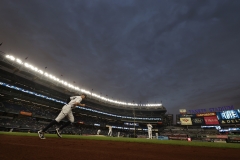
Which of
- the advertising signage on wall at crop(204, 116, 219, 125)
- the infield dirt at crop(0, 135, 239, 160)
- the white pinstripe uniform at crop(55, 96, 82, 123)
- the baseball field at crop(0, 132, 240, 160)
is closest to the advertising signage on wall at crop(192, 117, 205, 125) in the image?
the advertising signage on wall at crop(204, 116, 219, 125)

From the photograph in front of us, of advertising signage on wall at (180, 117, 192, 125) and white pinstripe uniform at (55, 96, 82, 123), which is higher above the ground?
advertising signage on wall at (180, 117, 192, 125)

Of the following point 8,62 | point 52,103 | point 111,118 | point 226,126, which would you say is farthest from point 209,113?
point 8,62

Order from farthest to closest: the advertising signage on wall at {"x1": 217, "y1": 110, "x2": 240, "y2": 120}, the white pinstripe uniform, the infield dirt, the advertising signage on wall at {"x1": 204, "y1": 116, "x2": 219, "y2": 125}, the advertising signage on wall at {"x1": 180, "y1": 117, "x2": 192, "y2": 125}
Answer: the advertising signage on wall at {"x1": 180, "y1": 117, "x2": 192, "y2": 125}
the advertising signage on wall at {"x1": 204, "y1": 116, "x2": 219, "y2": 125}
the advertising signage on wall at {"x1": 217, "y1": 110, "x2": 240, "y2": 120}
the white pinstripe uniform
the infield dirt

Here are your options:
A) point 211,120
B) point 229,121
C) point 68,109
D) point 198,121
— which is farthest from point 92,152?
point 211,120

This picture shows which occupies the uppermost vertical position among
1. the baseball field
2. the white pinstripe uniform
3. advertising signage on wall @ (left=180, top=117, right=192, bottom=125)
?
advertising signage on wall @ (left=180, top=117, right=192, bottom=125)

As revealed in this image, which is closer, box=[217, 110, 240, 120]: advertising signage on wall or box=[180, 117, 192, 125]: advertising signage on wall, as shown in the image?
box=[217, 110, 240, 120]: advertising signage on wall

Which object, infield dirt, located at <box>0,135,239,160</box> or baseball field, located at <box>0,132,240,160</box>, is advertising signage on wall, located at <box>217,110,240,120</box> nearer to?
baseball field, located at <box>0,132,240,160</box>

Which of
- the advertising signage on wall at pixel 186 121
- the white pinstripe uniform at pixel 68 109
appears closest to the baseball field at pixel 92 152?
the white pinstripe uniform at pixel 68 109

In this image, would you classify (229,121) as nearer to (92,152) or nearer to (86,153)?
(92,152)

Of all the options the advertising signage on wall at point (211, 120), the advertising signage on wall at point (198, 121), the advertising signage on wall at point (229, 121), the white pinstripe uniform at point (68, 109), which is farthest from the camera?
the advertising signage on wall at point (198, 121)

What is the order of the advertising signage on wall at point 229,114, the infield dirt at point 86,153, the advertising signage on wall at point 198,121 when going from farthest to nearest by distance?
the advertising signage on wall at point 198,121, the advertising signage on wall at point 229,114, the infield dirt at point 86,153

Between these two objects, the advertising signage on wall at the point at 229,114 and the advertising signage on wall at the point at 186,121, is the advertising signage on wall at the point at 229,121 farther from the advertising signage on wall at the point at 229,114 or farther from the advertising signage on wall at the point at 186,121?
the advertising signage on wall at the point at 186,121

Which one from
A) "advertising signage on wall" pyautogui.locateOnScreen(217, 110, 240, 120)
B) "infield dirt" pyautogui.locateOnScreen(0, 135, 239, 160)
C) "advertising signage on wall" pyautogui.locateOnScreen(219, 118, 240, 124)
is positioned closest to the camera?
"infield dirt" pyautogui.locateOnScreen(0, 135, 239, 160)

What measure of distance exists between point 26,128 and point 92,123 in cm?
2564
